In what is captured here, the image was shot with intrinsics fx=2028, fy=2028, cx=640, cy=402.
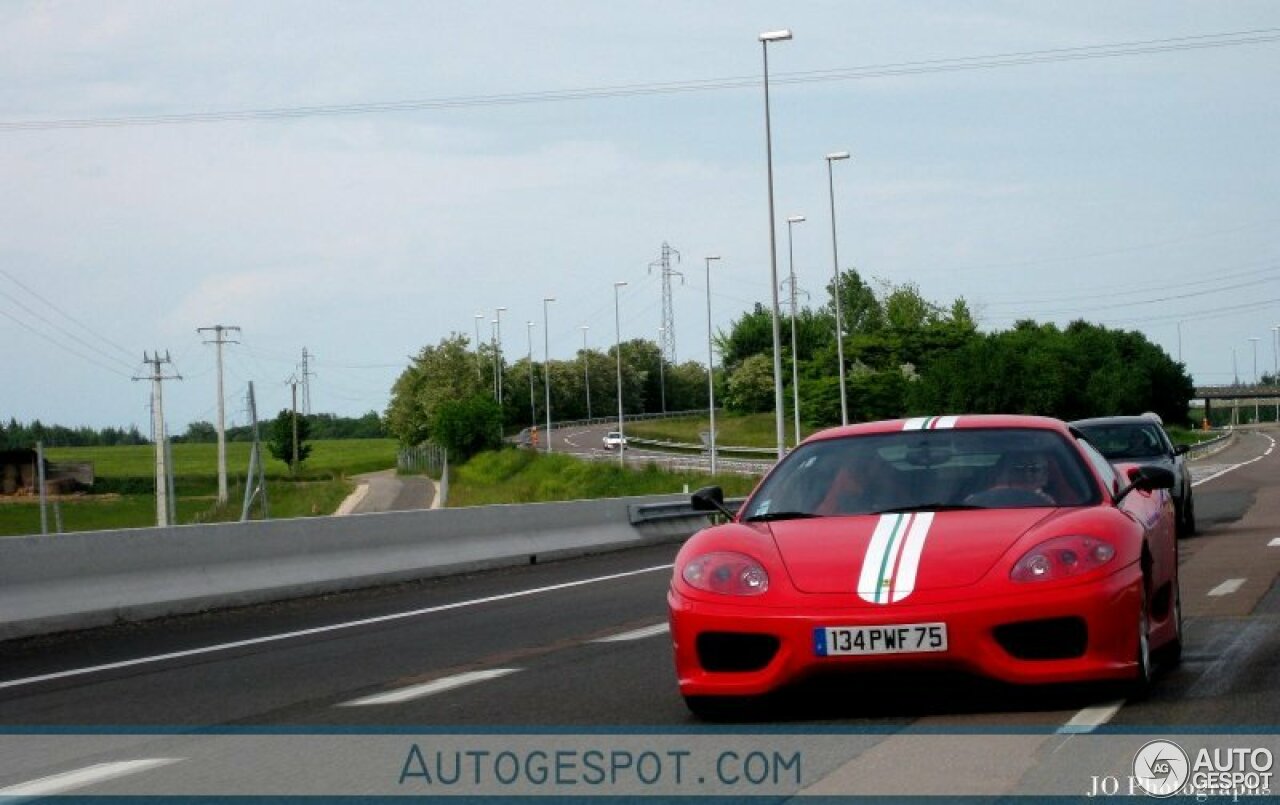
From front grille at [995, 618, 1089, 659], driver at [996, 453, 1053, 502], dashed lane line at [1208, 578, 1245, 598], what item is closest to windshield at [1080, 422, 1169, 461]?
dashed lane line at [1208, 578, 1245, 598]

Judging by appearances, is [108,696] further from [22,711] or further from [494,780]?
[494,780]

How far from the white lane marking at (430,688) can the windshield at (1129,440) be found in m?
14.7

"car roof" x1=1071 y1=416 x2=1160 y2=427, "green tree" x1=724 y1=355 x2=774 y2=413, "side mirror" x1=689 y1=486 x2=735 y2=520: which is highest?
"green tree" x1=724 y1=355 x2=774 y2=413

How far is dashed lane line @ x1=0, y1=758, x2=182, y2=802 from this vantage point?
750cm

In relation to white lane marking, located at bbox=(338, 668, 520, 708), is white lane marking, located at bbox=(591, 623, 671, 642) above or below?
below

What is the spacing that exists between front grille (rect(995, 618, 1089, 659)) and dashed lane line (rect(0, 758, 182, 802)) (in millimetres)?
3355

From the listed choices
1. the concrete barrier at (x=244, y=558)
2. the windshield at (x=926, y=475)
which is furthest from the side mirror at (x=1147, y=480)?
the concrete barrier at (x=244, y=558)

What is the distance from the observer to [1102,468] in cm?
977

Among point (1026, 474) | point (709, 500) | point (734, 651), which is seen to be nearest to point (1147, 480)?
point (1026, 474)

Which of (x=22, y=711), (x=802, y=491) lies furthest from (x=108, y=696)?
(x=802, y=491)

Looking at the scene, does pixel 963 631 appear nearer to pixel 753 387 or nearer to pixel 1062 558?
pixel 1062 558

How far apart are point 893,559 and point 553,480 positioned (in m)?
87.7

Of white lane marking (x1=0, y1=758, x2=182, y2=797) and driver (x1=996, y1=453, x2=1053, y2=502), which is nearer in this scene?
white lane marking (x1=0, y1=758, x2=182, y2=797)

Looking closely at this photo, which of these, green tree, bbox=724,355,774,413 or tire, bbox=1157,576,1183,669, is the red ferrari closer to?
tire, bbox=1157,576,1183,669
